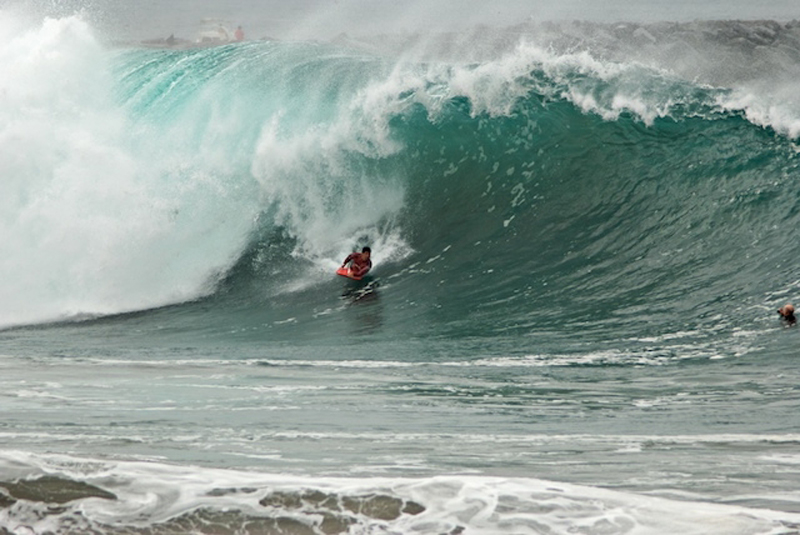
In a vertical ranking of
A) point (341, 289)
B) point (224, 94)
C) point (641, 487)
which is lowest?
point (641, 487)

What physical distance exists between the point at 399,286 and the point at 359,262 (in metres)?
0.73

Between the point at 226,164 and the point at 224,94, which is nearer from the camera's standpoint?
the point at 226,164

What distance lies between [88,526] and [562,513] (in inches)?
111

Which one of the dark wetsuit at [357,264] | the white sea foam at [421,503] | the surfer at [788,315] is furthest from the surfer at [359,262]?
the white sea foam at [421,503]

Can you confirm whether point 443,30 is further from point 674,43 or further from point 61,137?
point 61,137

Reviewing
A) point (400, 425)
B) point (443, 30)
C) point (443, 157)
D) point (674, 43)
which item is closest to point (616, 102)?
point (443, 157)

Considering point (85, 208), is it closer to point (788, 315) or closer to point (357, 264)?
point (357, 264)

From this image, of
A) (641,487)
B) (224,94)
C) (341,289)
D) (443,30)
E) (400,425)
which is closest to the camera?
(641,487)

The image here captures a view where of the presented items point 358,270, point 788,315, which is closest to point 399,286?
point 358,270

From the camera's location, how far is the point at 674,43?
2397 centimetres

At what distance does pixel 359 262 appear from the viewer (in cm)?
1455

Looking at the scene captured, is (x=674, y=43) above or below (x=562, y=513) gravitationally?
above

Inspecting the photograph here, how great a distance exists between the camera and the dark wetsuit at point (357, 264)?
14500 mm

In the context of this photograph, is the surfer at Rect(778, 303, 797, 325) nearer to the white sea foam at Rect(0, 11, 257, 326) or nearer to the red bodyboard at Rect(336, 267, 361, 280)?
the red bodyboard at Rect(336, 267, 361, 280)
